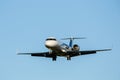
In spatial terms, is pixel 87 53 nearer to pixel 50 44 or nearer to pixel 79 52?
pixel 79 52

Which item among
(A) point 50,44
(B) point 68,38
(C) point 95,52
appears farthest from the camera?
(B) point 68,38

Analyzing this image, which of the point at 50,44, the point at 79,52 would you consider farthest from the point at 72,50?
the point at 50,44

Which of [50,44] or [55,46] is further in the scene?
[55,46]

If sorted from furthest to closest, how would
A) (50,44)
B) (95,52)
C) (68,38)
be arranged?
(68,38) < (95,52) < (50,44)

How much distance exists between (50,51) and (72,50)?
167 inches

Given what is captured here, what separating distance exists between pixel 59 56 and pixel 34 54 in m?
5.01

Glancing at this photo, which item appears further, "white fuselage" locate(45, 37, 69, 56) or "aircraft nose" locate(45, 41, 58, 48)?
"white fuselage" locate(45, 37, 69, 56)

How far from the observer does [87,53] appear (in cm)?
6384

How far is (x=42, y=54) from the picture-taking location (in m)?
64.5

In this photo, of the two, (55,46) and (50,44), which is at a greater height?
(50,44)

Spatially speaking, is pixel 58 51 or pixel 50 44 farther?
pixel 58 51

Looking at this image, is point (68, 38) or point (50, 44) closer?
point (50, 44)

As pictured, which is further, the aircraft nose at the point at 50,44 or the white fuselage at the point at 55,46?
the white fuselage at the point at 55,46

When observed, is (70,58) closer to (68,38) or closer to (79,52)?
(79,52)
